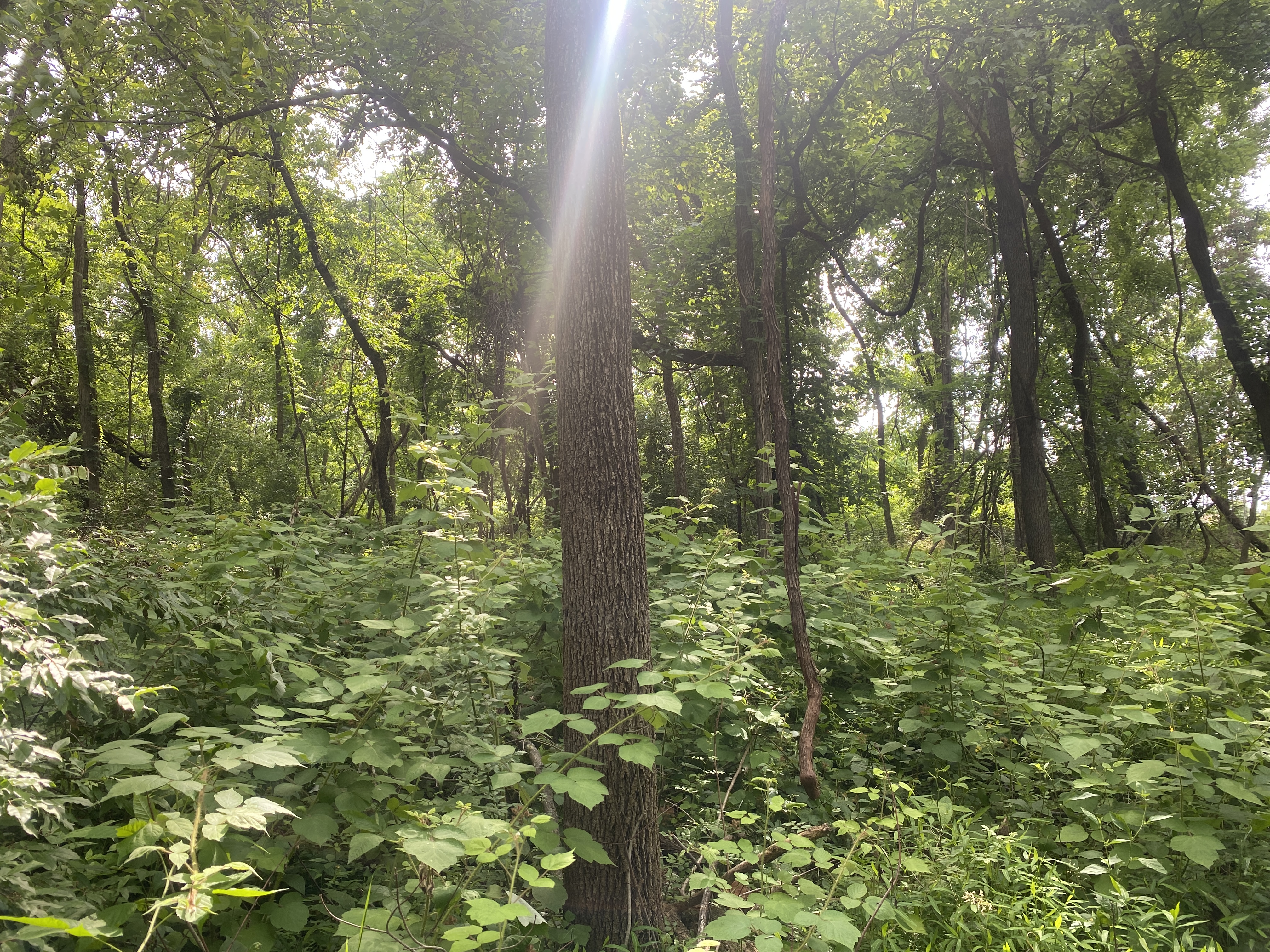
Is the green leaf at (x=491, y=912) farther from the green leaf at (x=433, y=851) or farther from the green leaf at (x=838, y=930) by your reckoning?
the green leaf at (x=838, y=930)

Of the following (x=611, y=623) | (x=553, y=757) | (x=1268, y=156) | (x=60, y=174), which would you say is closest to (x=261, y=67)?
(x=60, y=174)

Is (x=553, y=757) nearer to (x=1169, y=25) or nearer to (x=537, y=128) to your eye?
(x=537, y=128)

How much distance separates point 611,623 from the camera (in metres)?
2.49

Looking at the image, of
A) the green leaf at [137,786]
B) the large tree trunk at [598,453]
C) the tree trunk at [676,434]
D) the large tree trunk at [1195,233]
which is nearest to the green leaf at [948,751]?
the large tree trunk at [598,453]

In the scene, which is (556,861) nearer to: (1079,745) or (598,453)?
(598,453)

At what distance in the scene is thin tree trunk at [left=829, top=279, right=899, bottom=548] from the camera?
9422 millimetres

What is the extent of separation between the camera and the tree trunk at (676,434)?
12.3 meters

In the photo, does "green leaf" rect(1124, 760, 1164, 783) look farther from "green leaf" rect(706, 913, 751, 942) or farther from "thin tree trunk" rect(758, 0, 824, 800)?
"green leaf" rect(706, 913, 751, 942)

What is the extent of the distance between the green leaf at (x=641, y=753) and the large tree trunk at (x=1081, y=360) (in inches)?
314

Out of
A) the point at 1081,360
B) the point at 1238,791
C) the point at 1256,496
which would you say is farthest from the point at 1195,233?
the point at 1238,791

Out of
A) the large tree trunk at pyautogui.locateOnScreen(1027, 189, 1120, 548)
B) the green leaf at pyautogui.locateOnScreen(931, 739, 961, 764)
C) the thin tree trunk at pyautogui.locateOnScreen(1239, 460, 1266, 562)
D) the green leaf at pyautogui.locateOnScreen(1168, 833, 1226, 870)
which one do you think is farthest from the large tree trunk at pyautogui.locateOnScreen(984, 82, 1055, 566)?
the green leaf at pyautogui.locateOnScreen(1168, 833, 1226, 870)

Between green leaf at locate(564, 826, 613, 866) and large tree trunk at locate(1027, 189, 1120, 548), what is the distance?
26.6 ft

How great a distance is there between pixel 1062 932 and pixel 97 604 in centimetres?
352

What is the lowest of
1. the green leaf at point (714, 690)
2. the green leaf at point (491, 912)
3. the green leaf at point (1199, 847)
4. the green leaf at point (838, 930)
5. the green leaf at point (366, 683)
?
the green leaf at point (1199, 847)
